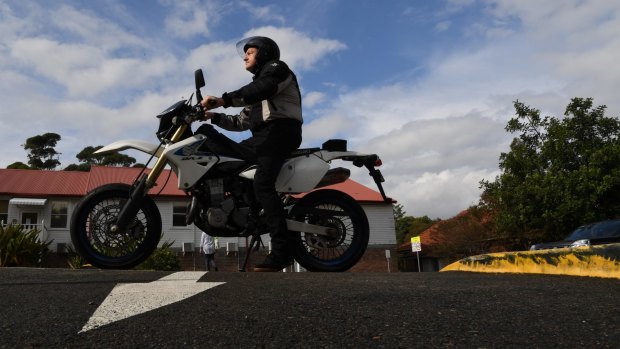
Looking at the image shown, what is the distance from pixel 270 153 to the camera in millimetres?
4484

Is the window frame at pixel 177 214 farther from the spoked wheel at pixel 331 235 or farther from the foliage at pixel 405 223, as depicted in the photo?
the foliage at pixel 405 223

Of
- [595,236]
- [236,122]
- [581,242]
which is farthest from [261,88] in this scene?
[595,236]

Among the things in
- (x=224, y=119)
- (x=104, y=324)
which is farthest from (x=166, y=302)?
(x=224, y=119)

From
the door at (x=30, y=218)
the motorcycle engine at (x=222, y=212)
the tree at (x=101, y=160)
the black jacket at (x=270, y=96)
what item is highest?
the tree at (x=101, y=160)

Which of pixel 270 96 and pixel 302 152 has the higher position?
pixel 270 96

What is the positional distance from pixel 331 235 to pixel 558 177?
21.2 metres

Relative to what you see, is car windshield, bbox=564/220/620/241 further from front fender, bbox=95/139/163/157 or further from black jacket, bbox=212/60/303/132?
front fender, bbox=95/139/163/157

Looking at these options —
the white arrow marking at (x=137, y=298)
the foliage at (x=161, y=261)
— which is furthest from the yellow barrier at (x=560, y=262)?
the foliage at (x=161, y=261)

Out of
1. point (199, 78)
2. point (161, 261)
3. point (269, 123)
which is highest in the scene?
point (199, 78)

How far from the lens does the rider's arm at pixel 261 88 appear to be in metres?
4.40

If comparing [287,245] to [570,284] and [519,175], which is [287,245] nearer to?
[570,284]

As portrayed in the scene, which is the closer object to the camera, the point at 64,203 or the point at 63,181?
the point at 64,203

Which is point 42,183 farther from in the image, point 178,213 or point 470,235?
point 470,235

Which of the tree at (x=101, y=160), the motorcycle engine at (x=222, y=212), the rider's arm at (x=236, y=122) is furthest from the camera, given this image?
the tree at (x=101, y=160)
